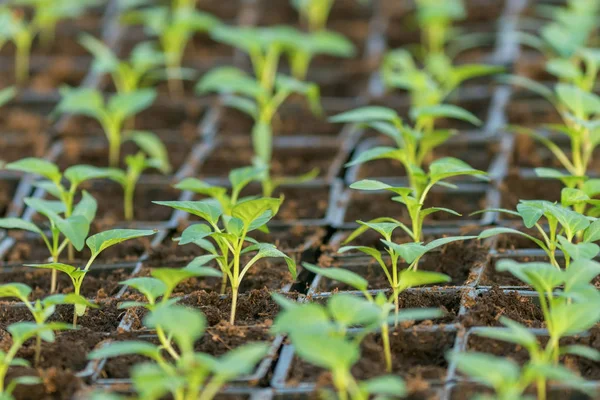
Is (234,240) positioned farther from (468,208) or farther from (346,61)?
(346,61)

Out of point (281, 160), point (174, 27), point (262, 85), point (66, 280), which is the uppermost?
point (174, 27)

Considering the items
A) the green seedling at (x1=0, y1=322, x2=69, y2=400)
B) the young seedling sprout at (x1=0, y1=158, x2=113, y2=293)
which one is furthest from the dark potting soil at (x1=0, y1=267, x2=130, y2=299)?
the green seedling at (x1=0, y1=322, x2=69, y2=400)

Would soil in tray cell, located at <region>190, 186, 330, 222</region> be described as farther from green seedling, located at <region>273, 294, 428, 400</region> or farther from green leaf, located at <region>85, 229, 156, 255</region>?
green seedling, located at <region>273, 294, 428, 400</region>

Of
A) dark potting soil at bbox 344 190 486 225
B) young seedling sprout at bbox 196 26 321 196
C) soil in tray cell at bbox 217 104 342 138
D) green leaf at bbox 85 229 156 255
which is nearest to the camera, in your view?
green leaf at bbox 85 229 156 255

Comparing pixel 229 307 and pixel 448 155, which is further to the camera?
pixel 448 155

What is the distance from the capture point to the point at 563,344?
5.36 ft

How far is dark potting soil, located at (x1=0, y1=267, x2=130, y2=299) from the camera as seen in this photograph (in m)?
2.06

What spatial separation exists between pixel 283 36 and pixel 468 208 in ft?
2.93

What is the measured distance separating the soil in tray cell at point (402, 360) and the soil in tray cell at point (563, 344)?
5 centimetres

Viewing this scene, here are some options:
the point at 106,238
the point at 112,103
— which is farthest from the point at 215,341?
the point at 112,103

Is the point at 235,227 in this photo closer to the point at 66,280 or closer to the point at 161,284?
the point at 161,284

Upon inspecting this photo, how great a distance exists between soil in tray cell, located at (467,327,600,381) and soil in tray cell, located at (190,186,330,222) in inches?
32.3

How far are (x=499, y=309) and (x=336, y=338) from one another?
0.52 meters

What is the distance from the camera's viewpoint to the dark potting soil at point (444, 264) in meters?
2.05
